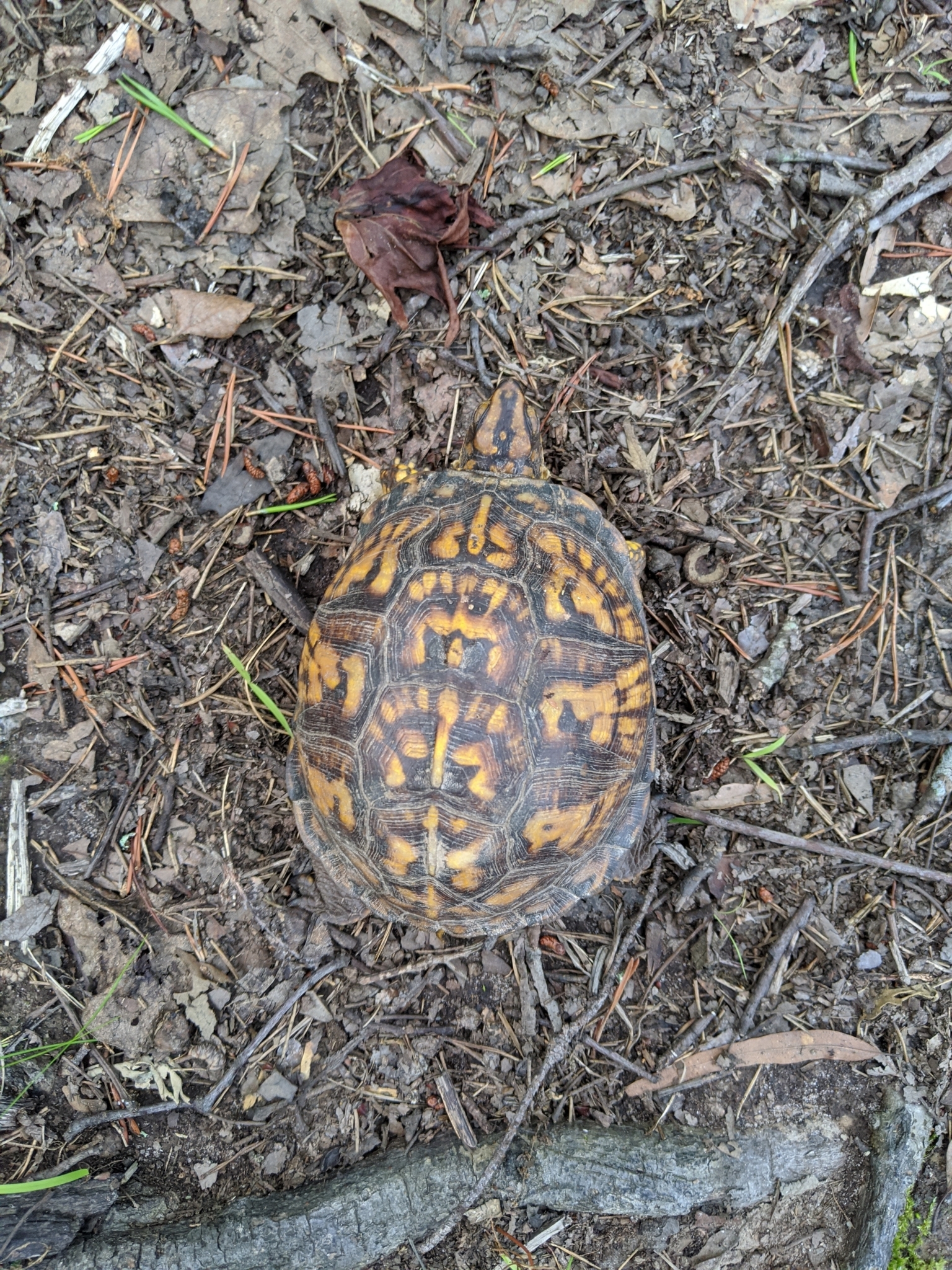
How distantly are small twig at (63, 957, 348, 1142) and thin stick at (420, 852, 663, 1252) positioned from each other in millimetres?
819

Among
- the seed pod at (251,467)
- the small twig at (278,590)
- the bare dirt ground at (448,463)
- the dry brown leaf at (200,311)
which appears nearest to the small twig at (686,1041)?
the bare dirt ground at (448,463)

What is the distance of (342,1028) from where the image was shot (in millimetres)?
2963

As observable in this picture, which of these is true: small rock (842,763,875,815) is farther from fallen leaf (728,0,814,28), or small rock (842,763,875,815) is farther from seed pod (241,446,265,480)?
fallen leaf (728,0,814,28)

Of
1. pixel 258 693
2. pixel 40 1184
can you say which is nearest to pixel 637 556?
pixel 258 693

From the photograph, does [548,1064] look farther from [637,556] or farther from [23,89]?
[23,89]

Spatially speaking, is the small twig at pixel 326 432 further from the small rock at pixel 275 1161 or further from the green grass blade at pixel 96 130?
the small rock at pixel 275 1161

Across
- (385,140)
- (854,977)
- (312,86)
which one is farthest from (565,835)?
(312,86)

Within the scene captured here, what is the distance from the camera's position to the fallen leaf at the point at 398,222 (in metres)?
2.95

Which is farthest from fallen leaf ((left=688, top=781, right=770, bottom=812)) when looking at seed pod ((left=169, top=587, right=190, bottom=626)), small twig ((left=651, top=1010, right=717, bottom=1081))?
seed pod ((left=169, top=587, right=190, bottom=626))

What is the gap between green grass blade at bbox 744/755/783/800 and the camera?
10.00ft

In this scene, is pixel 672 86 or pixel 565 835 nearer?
pixel 565 835

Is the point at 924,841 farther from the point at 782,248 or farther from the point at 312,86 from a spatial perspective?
the point at 312,86

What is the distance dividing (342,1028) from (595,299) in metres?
2.95

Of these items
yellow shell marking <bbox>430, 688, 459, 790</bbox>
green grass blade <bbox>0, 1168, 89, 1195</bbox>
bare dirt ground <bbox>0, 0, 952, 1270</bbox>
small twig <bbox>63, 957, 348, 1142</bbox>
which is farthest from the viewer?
bare dirt ground <bbox>0, 0, 952, 1270</bbox>
